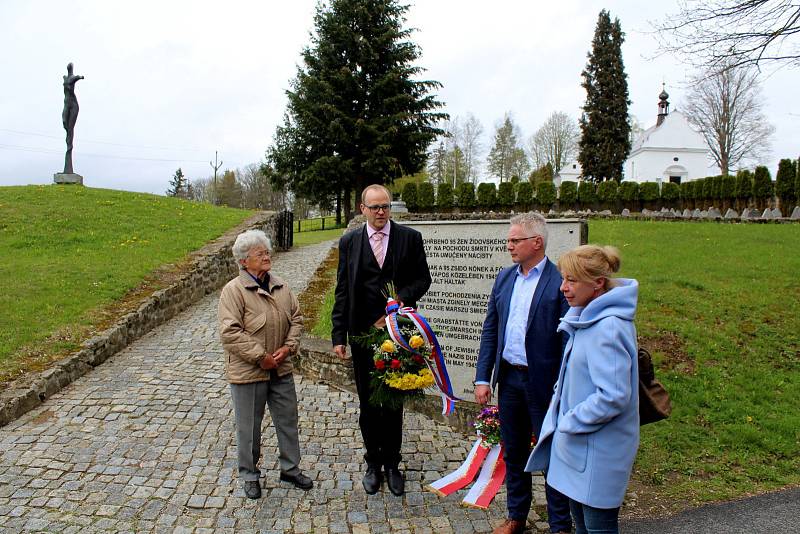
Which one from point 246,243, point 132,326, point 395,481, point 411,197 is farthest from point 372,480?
point 411,197

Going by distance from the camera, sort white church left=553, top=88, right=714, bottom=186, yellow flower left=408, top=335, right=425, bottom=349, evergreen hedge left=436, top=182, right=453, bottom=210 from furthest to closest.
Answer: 1. white church left=553, top=88, right=714, bottom=186
2. evergreen hedge left=436, top=182, right=453, bottom=210
3. yellow flower left=408, top=335, right=425, bottom=349

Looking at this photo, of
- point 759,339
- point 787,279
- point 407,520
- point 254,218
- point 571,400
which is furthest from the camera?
point 254,218

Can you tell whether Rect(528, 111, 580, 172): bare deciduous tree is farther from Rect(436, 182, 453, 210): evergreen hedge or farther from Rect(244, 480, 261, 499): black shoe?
Rect(244, 480, 261, 499): black shoe

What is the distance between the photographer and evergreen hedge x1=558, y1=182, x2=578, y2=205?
26.2 m

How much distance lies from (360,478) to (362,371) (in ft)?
2.98

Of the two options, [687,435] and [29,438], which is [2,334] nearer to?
[29,438]

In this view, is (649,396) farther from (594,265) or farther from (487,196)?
(487,196)

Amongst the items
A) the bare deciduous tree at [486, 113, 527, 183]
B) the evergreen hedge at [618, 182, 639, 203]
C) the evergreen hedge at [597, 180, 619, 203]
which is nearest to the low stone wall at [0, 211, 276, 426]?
the evergreen hedge at [597, 180, 619, 203]

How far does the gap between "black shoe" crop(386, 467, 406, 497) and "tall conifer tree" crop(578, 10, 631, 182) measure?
137ft

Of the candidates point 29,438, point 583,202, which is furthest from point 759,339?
point 583,202

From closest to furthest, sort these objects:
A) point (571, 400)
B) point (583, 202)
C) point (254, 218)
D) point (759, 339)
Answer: point (571, 400), point (759, 339), point (254, 218), point (583, 202)

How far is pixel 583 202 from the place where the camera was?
26.2 meters

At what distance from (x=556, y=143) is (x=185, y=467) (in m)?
59.8

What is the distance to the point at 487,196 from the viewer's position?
27.5m
